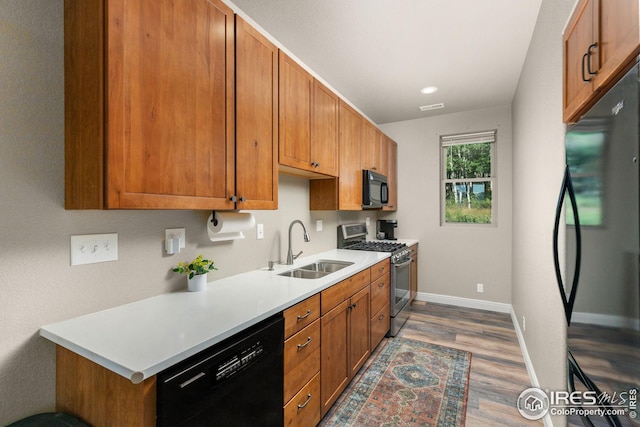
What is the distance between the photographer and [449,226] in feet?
13.6

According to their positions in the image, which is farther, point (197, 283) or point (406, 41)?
point (406, 41)

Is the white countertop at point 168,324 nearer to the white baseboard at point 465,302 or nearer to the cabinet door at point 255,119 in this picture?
the cabinet door at point 255,119

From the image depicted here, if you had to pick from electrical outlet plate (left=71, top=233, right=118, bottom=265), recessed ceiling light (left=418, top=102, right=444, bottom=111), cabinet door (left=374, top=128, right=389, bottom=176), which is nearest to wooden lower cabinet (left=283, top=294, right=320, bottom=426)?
electrical outlet plate (left=71, top=233, right=118, bottom=265)

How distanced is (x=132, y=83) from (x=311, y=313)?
136 cm

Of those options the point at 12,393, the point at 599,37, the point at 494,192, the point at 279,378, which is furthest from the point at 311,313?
the point at 494,192

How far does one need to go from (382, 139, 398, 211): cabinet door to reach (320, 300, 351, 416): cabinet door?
7.52 ft

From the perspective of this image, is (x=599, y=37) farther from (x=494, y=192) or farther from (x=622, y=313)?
(x=494, y=192)

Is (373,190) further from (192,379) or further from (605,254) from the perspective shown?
(192,379)

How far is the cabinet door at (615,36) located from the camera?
79 cm

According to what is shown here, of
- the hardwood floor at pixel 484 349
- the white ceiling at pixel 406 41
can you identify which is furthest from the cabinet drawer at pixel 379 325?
the white ceiling at pixel 406 41

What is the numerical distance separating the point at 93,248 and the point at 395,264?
2.57 m

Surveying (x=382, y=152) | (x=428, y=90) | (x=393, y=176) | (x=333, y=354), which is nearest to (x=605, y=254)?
(x=333, y=354)

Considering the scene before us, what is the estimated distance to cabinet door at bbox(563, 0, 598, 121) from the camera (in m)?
1.10

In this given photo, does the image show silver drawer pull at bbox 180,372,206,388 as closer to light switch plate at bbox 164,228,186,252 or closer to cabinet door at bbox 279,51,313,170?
light switch plate at bbox 164,228,186,252
